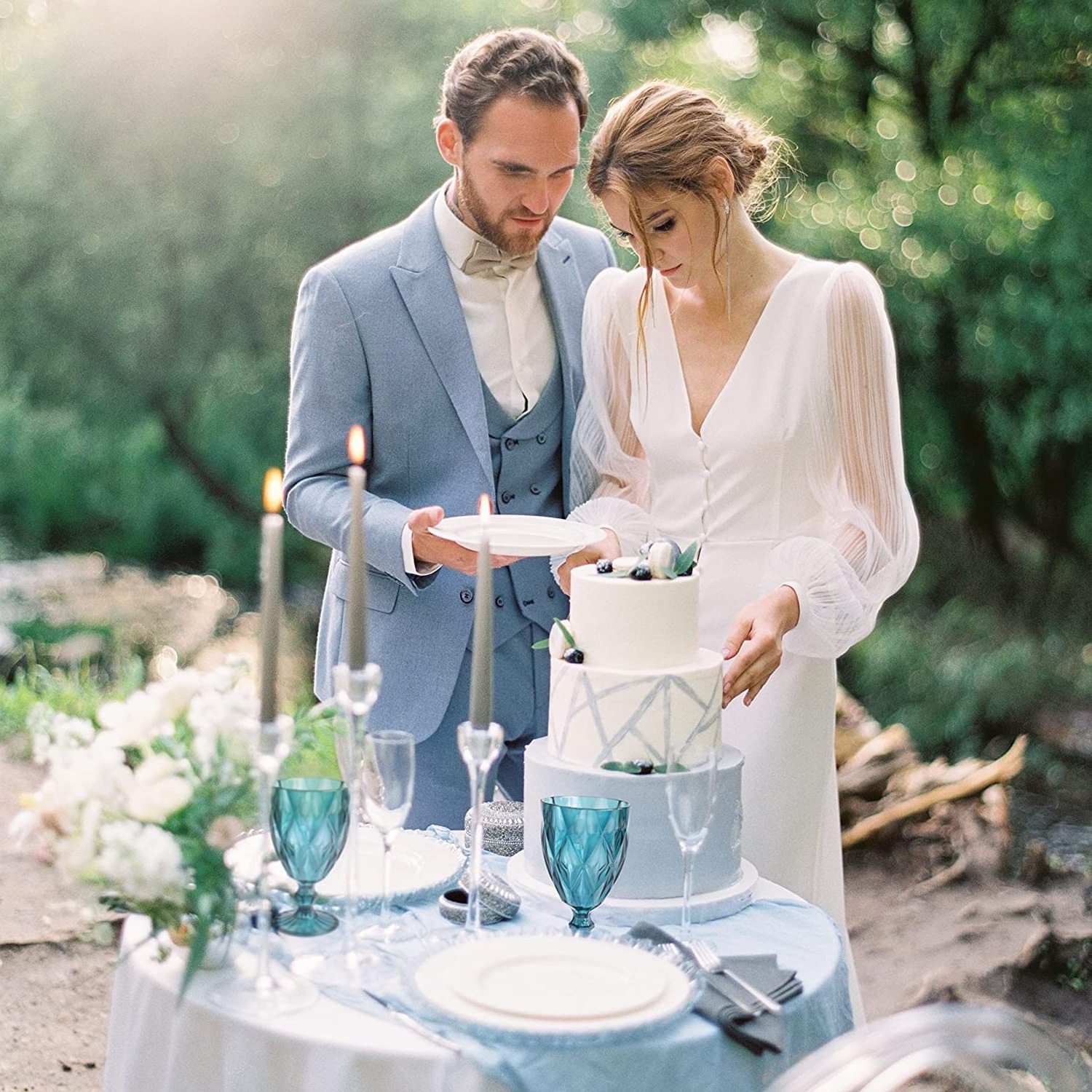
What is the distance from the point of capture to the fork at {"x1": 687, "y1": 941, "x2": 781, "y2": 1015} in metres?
1.81

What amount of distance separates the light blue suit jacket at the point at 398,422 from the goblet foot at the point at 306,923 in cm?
89

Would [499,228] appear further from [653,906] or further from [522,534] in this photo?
[653,906]

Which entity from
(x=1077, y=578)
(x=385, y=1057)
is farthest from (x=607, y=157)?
(x=1077, y=578)

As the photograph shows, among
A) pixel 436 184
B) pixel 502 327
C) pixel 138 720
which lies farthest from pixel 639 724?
pixel 436 184

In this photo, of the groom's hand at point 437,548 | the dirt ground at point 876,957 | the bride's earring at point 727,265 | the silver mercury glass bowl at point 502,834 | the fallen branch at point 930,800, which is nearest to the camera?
the silver mercury glass bowl at point 502,834

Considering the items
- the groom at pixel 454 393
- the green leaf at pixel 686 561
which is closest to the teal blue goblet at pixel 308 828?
the green leaf at pixel 686 561

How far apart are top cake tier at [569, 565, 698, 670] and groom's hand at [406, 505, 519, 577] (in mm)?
297

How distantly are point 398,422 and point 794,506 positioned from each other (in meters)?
0.79

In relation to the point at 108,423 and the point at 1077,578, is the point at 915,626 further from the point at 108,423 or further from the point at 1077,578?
the point at 108,423

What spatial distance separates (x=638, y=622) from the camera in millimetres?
2219

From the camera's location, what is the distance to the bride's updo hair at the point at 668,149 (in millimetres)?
2598

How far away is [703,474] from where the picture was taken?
2809 mm

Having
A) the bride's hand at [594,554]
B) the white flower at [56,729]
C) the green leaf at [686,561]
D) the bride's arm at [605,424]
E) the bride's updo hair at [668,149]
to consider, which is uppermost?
the bride's updo hair at [668,149]

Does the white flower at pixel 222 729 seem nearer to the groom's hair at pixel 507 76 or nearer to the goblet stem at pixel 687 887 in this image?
the goblet stem at pixel 687 887
